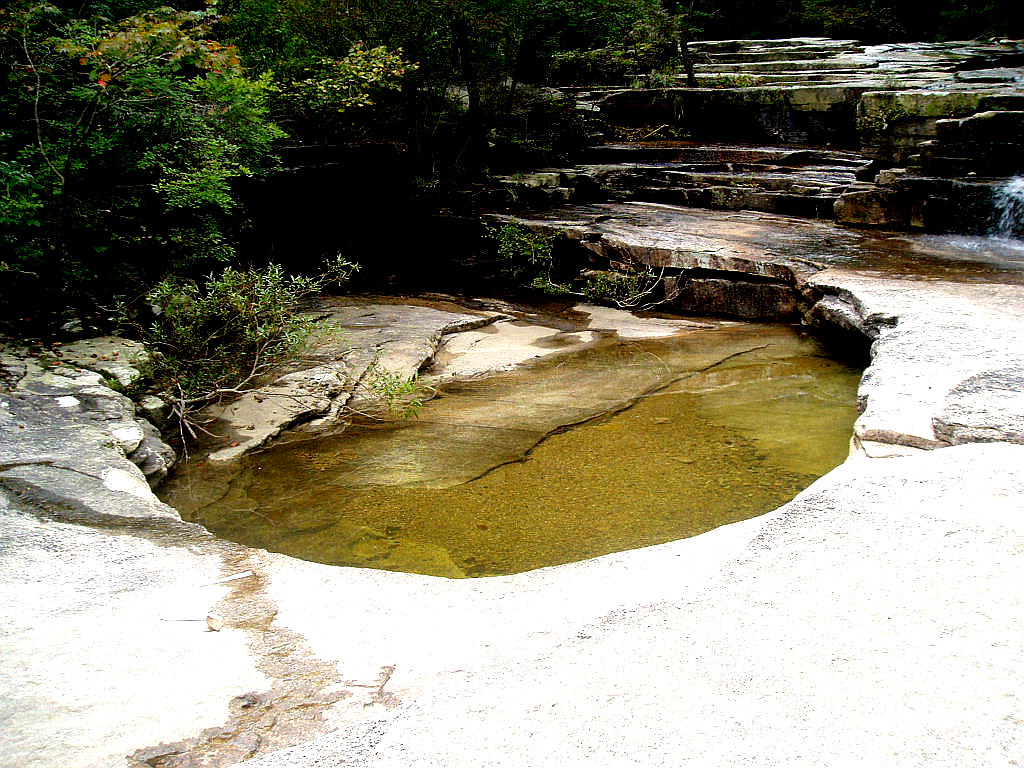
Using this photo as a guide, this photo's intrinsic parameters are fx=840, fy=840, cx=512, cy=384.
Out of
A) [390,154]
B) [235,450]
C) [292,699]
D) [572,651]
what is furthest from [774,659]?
[390,154]

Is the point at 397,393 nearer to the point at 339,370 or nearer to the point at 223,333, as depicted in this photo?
the point at 339,370

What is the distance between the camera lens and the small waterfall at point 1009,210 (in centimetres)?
834

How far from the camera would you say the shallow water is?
4105mm

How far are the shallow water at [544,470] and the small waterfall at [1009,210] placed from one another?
3.24m

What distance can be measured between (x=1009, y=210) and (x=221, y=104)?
7.63 metres

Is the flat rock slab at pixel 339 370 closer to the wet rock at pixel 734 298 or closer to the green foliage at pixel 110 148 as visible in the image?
the green foliage at pixel 110 148

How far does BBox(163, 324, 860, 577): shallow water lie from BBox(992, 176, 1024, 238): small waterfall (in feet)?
10.6

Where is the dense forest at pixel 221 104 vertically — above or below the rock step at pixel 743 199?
above

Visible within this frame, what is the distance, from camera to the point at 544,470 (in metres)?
4.88

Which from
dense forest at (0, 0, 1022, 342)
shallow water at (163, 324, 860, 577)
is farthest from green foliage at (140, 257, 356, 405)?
shallow water at (163, 324, 860, 577)

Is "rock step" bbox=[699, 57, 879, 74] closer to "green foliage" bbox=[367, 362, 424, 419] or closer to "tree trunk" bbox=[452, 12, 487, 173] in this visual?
"tree trunk" bbox=[452, 12, 487, 173]

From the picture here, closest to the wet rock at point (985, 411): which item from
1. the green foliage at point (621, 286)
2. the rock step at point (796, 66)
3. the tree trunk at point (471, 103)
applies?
the green foliage at point (621, 286)

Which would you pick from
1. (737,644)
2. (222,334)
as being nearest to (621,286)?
(222,334)

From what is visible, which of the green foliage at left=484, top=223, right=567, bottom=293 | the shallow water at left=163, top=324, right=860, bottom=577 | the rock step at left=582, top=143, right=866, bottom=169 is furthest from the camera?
the rock step at left=582, top=143, right=866, bottom=169
